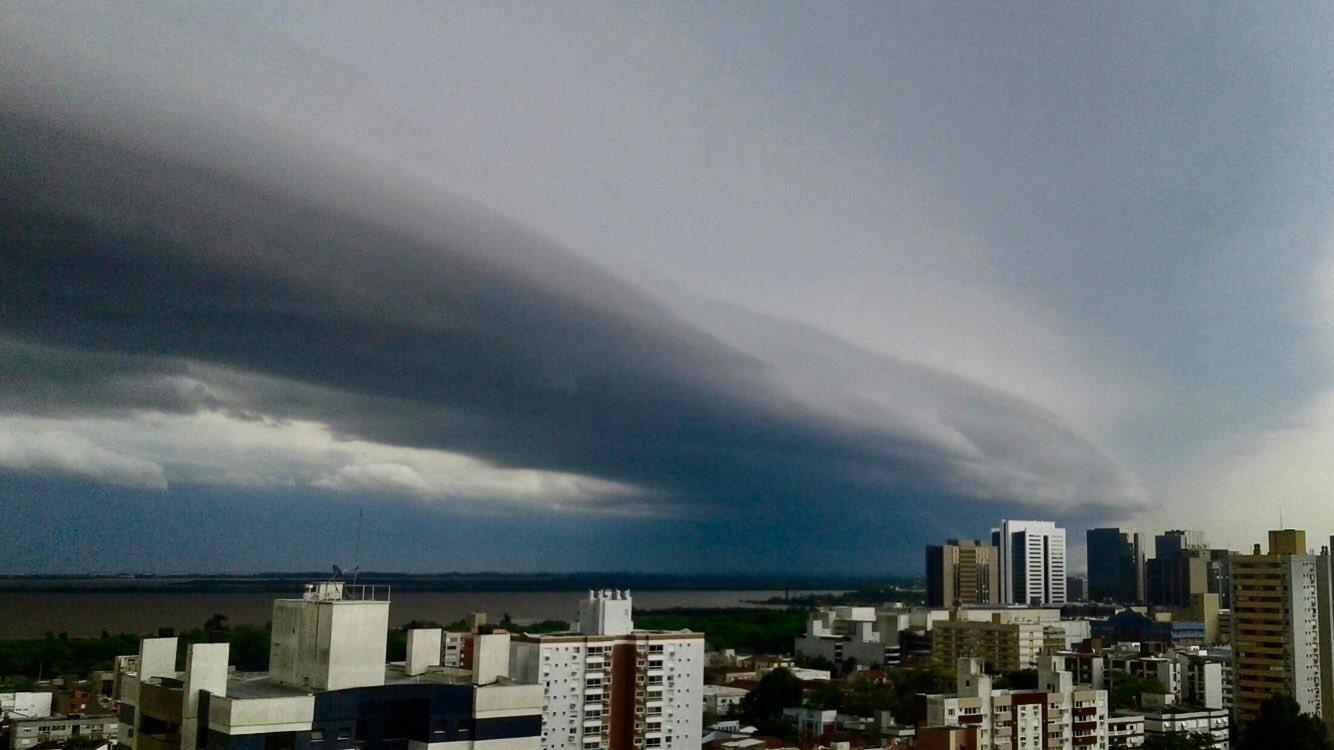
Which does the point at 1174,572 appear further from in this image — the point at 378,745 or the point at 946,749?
the point at 378,745

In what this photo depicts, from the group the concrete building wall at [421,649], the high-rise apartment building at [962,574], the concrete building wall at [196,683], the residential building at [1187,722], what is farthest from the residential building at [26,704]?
the high-rise apartment building at [962,574]

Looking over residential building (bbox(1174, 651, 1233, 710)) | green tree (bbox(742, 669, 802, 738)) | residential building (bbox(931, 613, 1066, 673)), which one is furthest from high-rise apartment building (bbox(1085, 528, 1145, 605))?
green tree (bbox(742, 669, 802, 738))

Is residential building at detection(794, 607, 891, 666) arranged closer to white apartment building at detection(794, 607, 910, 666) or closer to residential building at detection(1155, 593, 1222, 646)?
white apartment building at detection(794, 607, 910, 666)

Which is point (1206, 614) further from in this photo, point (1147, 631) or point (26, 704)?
point (26, 704)

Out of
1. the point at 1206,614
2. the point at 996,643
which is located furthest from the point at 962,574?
the point at 996,643

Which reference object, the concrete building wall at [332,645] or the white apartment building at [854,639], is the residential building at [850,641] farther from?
the concrete building wall at [332,645]

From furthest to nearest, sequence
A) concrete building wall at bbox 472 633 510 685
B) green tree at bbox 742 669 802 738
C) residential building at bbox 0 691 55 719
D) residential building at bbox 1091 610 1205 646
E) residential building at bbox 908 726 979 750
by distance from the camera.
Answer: residential building at bbox 1091 610 1205 646, green tree at bbox 742 669 802 738, residential building at bbox 0 691 55 719, residential building at bbox 908 726 979 750, concrete building wall at bbox 472 633 510 685
